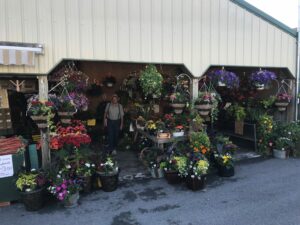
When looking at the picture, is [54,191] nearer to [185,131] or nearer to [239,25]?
[185,131]

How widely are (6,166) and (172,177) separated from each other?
2.89 m

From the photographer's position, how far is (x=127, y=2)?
478cm

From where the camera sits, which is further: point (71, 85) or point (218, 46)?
point (218, 46)

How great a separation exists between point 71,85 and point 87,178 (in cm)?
Answer: 180

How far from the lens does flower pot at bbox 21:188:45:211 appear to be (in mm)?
3760

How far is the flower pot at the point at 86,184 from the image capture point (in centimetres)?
427

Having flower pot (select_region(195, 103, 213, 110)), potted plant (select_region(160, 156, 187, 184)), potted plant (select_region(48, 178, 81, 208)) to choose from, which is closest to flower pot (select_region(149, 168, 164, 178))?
potted plant (select_region(160, 156, 187, 184))

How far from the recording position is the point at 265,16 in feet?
19.7

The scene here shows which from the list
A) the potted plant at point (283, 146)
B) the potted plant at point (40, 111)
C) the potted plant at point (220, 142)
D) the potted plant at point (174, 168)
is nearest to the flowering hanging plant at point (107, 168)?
the potted plant at point (174, 168)

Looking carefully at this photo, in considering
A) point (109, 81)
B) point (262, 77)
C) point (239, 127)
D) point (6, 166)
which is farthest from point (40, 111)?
point (239, 127)

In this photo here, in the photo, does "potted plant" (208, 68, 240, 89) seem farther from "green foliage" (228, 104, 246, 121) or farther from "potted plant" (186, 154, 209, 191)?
"potted plant" (186, 154, 209, 191)

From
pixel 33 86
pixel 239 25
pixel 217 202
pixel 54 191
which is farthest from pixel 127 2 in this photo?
pixel 33 86

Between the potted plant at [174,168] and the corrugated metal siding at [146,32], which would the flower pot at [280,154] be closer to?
the corrugated metal siding at [146,32]

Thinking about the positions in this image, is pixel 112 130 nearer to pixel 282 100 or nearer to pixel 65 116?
pixel 65 116
